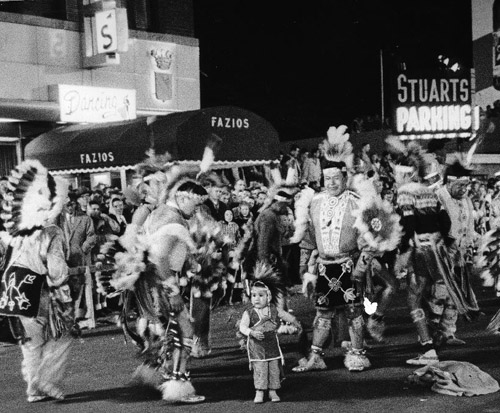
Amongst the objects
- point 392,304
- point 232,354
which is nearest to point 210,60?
point 392,304

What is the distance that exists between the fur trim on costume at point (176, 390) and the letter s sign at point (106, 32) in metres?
11.7

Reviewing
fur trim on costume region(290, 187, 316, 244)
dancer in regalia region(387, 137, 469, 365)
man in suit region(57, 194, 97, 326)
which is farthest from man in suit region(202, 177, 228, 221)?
dancer in regalia region(387, 137, 469, 365)

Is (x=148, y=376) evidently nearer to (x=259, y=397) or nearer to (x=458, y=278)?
(x=259, y=397)

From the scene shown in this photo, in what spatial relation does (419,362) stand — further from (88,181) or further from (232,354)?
(88,181)

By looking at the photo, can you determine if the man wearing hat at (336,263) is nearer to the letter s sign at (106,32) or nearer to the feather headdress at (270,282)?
the feather headdress at (270,282)

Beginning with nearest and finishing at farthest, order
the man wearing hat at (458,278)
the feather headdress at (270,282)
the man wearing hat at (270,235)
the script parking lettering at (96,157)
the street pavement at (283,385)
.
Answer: the street pavement at (283,385)
the feather headdress at (270,282)
the man wearing hat at (458,278)
the man wearing hat at (270,235)
the script parking lettering at (96,157)

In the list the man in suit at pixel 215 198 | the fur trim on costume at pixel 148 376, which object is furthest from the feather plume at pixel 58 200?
the man in suit at pixel 215 198

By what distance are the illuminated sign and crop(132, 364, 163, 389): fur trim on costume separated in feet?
34.9

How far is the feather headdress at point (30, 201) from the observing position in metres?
A: 6.25

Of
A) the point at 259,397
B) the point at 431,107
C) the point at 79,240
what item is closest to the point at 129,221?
the point at 79,240

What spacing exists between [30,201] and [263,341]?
2.25 m

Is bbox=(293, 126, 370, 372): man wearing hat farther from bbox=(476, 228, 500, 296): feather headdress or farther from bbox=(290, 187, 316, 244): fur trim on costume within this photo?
bbox=(476, 228, 500, 296): feather headdress

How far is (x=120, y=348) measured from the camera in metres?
8.60

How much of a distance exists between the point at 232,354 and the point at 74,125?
1033cm
